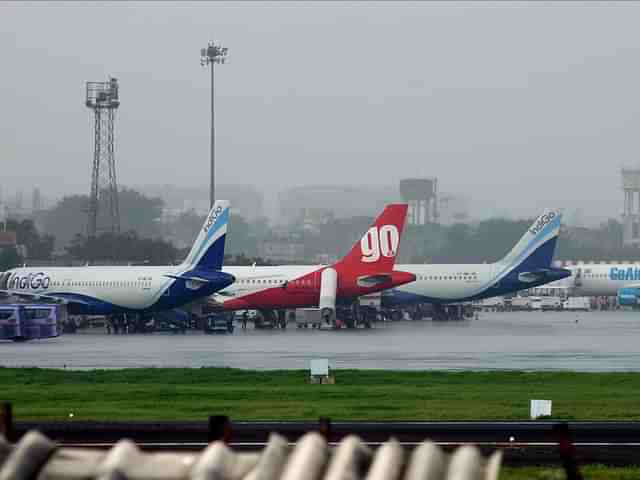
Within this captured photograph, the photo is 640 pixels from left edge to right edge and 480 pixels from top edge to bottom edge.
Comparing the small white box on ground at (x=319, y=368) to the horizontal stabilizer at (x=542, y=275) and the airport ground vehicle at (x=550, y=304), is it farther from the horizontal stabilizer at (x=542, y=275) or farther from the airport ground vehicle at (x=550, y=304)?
the airport ground vehicle at (x=550, y=304)

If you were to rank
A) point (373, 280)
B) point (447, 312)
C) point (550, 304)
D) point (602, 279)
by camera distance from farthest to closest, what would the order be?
point (602, 279) < point (550, 304) < point (447, 312) < point (373, 280)

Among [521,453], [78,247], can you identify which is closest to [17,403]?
[521,453]

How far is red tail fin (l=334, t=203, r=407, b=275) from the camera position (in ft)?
280

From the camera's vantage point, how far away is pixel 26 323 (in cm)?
6650

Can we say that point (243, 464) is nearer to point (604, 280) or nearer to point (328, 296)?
point (328, 296)

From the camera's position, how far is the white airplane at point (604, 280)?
135 metres

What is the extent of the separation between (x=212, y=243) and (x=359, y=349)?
2512cm

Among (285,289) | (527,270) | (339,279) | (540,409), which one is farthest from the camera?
(527,270)

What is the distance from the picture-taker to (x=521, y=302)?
149750 mm

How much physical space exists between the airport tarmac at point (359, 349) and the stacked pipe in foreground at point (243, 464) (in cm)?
3541

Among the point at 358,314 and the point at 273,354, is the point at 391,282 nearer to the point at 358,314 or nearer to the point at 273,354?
the point at 358,314

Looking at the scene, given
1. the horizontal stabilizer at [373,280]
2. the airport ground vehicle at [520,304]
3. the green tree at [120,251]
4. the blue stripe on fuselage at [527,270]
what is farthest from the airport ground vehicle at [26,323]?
the airport ground vehicle at [520,304]

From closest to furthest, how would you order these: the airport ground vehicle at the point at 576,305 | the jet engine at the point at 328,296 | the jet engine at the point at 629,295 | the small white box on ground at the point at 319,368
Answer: the small white box on ground at the point at 319,368 → the jet engine at the point at 328,296 → the jet engine at the point at 629,295 → the airport ground vehicle at the point at 576,305

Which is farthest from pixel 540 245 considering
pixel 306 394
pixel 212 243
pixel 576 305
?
pixel 306 394
